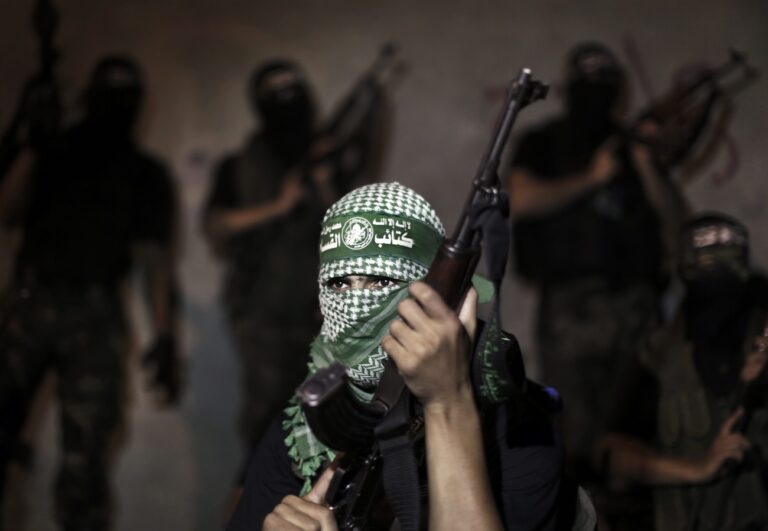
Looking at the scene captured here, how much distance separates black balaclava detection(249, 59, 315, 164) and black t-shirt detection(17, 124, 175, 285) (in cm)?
69

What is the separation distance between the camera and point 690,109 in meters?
4.61

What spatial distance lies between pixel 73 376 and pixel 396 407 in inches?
145

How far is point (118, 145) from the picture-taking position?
520 cm

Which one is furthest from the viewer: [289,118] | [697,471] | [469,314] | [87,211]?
[289,118]

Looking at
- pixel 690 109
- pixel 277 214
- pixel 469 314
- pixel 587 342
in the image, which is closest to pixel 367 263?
pixel 469 314

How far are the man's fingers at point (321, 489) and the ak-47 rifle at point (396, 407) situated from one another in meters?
0.02

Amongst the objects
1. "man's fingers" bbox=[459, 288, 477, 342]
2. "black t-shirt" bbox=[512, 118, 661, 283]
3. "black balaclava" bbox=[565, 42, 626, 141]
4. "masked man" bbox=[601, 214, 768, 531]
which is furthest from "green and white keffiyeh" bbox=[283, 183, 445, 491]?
"black balaclava" bbox=[565, 42, 626, 141]

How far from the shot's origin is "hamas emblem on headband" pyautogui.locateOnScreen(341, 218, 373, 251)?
6.12 feet

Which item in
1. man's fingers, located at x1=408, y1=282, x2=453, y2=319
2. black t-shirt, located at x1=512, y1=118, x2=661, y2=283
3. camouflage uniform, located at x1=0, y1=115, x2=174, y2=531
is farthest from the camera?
camouflage uniform, located at x1=0, y1=115, x2=174, y2=531

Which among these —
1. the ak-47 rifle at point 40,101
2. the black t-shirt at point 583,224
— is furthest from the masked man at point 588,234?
the ak-47 rifle at point 40,101

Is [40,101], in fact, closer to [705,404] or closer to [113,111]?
[113,111]

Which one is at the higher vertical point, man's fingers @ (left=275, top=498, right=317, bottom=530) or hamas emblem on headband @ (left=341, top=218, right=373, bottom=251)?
hamas emblem on headband @ (left=341, top=218, right=373, bottom=251)

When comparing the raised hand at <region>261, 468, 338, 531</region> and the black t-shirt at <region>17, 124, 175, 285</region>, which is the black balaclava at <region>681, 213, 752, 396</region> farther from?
the black t-shirt at <region>17, 124, 175, 285</region>

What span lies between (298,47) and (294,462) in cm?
371
